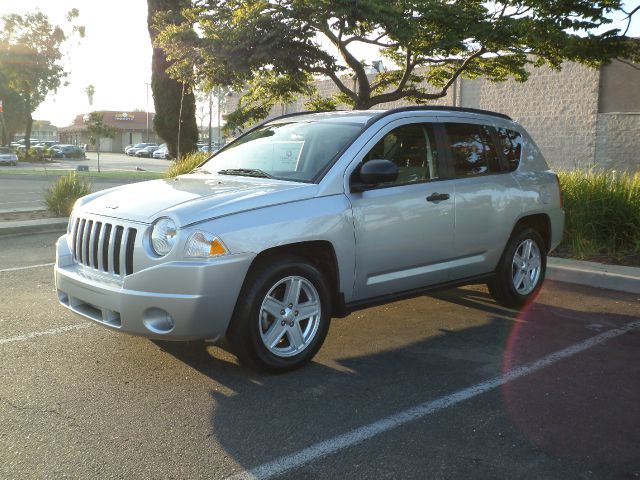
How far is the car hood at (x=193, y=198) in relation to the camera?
4.38m

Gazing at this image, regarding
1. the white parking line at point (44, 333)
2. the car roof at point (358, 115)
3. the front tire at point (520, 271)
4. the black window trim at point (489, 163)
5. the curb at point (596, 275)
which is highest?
the car roof at point (358, 115)

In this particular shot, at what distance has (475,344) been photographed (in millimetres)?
5465

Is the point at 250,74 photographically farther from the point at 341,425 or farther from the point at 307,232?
the point at 341,425

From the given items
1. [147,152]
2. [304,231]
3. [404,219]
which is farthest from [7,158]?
[304,231]

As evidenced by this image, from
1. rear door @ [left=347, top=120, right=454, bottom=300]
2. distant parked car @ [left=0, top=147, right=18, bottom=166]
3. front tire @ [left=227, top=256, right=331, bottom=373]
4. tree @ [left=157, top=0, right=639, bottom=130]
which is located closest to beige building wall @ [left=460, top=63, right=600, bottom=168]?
tree @ [left=157, top=0, right=639, bottom=130]

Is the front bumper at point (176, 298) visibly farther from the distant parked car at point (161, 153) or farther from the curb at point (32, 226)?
the distant parked car at point (161, 153)

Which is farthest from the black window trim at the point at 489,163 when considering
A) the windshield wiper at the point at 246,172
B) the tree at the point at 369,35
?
the tree at the point at 369,35

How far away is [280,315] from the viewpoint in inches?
181

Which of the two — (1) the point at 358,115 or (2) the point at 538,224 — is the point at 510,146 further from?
(1) the point at 358,115

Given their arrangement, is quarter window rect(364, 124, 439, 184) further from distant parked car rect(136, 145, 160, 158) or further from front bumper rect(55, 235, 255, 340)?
distant parked car rect(136, 145, 160, 158)

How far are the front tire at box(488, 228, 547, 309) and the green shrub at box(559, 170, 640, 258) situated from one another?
259cm

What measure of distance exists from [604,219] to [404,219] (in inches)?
204

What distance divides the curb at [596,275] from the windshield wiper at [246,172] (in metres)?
4.41

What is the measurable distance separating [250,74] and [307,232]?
976cm
